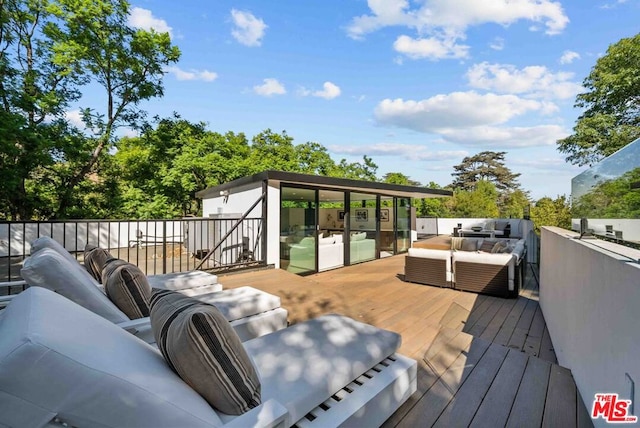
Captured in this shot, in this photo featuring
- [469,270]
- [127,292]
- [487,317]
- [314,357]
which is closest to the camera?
[314,357]

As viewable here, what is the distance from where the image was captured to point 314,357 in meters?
1.60

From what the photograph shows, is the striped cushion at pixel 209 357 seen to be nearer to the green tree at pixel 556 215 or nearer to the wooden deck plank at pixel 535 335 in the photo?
the wooden deck plank at pixel 535 335

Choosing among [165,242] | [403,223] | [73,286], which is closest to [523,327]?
[73,286]

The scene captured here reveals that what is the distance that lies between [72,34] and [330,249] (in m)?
12.6

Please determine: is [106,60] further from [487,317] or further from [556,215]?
[556,215]

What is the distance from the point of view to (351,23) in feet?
26.1

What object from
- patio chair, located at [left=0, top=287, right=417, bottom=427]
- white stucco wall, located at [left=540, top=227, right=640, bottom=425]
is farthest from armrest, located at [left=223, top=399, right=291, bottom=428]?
white stucco wall, located at [left=540, top=227, right=640, bottom=425]

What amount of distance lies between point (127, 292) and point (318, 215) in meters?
4.92

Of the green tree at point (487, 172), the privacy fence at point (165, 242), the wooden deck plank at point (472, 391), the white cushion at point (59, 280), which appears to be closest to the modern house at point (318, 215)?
the privacy fence at point (165, 242)

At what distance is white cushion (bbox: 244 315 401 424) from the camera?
1.32 m

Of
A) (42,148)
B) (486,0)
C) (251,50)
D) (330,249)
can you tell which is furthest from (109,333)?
(42,148)

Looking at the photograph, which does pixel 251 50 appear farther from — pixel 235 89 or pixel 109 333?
pixel 109 333

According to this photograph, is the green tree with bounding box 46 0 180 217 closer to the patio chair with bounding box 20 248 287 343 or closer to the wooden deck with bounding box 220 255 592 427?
the wooden deck with bounding box 220 255 592 427

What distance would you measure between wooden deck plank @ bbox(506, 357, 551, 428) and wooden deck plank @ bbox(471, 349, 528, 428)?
0.09ft
